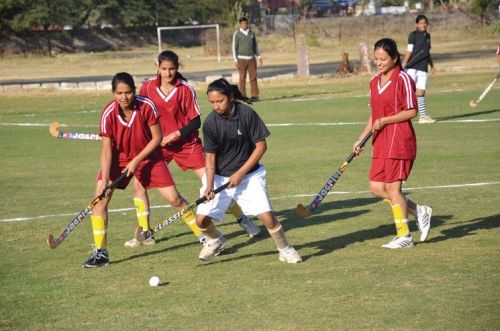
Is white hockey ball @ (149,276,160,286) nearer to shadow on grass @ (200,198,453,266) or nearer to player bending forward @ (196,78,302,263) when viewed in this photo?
player bending forward @ (196,78,302,263)

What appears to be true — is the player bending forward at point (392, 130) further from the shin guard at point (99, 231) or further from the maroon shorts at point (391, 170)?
the shin guard at point (99, 231)

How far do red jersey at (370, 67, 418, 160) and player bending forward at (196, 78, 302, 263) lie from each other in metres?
1.32

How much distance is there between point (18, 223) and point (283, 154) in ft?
22.0

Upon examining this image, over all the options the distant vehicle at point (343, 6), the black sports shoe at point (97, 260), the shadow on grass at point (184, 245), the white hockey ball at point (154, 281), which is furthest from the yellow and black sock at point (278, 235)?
the distant vehicle at point (343, 6)

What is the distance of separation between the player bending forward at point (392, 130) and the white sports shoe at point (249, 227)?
1.69 metres

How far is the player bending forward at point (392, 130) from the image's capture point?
31.8 ft

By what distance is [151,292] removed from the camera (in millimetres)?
8508

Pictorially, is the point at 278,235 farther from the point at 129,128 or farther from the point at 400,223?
the point at 129,128

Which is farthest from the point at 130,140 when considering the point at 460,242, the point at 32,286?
the point at 460,242

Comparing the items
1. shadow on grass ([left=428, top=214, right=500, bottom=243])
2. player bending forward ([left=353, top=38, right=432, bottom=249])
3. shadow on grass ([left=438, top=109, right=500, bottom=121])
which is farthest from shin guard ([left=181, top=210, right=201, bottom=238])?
shadow on grass ([left=438, top=109, right=500, bottom=121])

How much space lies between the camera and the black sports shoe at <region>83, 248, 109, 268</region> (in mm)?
9617

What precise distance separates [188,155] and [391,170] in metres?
2.66

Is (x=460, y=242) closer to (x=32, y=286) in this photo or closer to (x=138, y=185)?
(x=138, y=185)

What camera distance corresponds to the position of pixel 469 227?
10797mm
